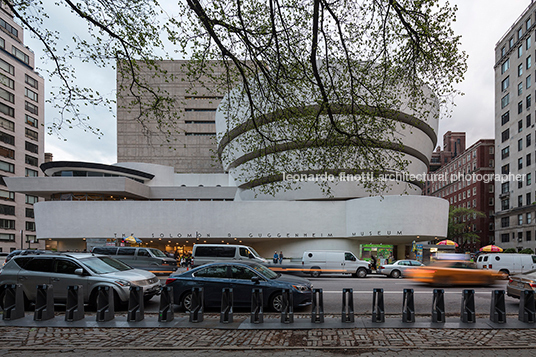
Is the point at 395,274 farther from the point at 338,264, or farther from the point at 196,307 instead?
the point at 196,307

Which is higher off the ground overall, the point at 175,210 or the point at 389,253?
the point at 175,210

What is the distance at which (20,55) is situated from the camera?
7038 centimetres

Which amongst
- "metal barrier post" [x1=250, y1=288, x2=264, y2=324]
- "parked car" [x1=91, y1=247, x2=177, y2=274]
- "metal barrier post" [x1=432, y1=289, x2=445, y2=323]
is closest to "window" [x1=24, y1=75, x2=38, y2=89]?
"parked car" [x1=91, y1=247, x2=177, y2=274]

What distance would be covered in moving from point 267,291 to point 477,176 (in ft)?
246

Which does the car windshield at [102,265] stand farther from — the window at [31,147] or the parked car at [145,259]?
the window at [31,147]

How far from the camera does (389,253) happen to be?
116ft

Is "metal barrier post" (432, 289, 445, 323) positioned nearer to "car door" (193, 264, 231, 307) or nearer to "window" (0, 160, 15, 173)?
"car door" (193, 264, 231, 307)

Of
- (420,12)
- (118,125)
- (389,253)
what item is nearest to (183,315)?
→ (420,12)

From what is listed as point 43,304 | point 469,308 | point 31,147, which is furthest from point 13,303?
point 31,147

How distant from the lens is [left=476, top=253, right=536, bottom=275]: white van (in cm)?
2488

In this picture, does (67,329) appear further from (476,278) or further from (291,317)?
(476,278)

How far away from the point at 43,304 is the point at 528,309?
11451 mm

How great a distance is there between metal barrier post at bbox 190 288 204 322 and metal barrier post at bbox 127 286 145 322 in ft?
4.18

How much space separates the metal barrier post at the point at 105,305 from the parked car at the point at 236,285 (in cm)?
197
